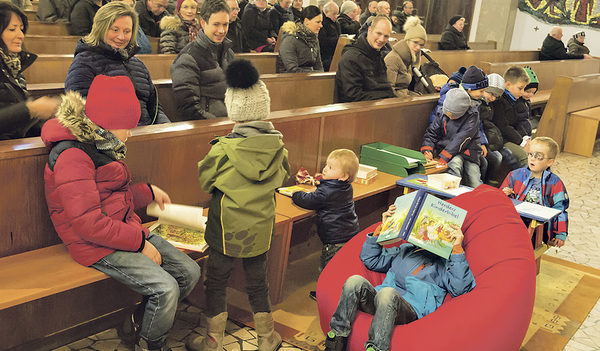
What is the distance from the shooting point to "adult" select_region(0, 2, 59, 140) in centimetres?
286

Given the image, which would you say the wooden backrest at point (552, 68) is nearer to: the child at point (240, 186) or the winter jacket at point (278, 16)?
the winter jacket at point (278, 16)

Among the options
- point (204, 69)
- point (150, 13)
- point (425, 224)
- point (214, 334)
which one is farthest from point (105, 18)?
point (150, 13)

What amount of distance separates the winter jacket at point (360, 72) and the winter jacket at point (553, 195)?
156 centimetres

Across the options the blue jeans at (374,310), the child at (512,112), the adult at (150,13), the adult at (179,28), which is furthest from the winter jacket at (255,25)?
the blue jeans at (374,310)

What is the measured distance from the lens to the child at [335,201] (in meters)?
3.35

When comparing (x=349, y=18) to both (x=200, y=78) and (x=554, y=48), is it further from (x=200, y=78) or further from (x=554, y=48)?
(x=200, y=78)

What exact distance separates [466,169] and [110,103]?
3400 mm

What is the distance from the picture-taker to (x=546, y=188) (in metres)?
3.96

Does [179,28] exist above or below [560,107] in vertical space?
above

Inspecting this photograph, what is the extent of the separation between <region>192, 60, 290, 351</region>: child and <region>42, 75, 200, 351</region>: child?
0.99 ft

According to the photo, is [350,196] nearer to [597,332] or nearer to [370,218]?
[370,218]

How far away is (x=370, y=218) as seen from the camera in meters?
4.75

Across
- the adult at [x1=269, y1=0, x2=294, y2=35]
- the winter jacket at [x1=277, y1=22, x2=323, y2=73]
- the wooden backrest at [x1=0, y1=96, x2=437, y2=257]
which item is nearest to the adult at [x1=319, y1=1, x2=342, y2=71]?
the adult at [x1=269, y1=0, x2=294, y2=35]

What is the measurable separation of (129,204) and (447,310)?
146cm
